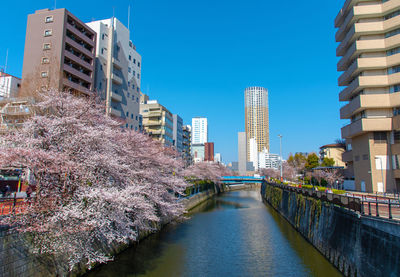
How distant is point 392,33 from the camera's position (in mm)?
36406

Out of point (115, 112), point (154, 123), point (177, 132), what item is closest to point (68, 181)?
point (115, 112)

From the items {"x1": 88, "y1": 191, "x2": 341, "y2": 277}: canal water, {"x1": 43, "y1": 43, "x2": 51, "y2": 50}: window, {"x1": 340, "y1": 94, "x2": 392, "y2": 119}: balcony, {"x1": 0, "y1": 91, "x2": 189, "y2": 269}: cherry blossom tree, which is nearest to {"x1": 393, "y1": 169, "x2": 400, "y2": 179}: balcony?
{"x1": 340, "y1": 94, "x2": 392, "y2": 119}: balcony

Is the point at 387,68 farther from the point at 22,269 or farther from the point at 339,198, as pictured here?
the point at 22,269

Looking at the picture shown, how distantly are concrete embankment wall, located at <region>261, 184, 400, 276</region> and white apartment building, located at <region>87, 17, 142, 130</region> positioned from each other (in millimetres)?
33055

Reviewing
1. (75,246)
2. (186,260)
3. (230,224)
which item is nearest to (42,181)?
(75,246)

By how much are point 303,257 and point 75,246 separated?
1708 cm

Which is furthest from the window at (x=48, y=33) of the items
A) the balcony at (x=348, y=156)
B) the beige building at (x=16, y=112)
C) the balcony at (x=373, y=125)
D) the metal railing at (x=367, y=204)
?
the balcony at (x=348, y=156)

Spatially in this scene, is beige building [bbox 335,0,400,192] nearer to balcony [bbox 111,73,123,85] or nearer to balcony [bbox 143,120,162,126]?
balcony [bbox 111,73,123,85]

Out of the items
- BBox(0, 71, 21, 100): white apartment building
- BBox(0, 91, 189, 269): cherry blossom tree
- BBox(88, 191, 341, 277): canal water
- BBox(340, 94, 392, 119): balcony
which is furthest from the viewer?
BBox(0, 71, 21, 100): white apartment building

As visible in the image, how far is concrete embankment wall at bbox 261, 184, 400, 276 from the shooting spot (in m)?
12.0

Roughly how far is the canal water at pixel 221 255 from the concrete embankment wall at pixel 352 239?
1172 millimetres

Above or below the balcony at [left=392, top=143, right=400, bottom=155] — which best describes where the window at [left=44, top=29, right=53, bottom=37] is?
above

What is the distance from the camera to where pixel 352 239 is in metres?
15.7

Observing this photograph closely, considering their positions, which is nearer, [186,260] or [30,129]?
[30,129]
